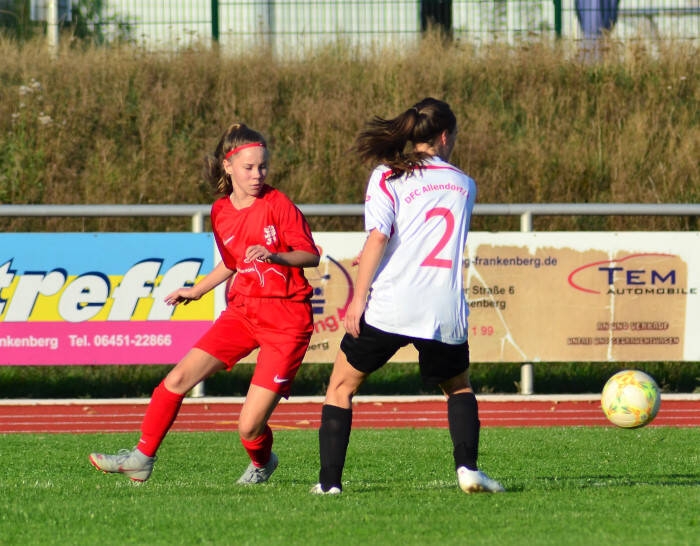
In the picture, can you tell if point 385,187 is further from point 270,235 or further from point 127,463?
point 127,463

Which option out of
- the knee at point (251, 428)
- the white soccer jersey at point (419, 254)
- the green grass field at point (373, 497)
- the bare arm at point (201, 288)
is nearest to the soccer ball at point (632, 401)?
the green grass field at point (373, 497)

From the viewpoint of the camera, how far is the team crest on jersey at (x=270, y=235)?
6.51m

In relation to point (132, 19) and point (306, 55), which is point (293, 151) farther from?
point (132, 19)

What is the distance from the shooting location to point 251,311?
6.57m

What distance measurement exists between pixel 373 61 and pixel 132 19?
4.74 meters

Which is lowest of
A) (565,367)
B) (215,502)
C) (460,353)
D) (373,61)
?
(565,367)

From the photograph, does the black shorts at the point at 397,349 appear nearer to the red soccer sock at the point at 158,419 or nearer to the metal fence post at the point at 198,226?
the red soccer sock at the point at 158,419

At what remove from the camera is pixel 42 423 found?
1102 centimetres

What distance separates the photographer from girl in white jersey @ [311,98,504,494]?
5.84 meters

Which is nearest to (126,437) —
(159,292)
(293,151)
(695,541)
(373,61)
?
(159,292)

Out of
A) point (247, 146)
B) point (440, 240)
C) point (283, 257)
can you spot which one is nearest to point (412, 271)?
point (440, 240)

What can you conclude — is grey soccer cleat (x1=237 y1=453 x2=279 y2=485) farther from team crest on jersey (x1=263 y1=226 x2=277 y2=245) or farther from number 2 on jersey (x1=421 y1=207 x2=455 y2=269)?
number 2 on jersey (x1=421 y1=207 x2=455 y2=269)

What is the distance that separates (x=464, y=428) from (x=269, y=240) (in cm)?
140

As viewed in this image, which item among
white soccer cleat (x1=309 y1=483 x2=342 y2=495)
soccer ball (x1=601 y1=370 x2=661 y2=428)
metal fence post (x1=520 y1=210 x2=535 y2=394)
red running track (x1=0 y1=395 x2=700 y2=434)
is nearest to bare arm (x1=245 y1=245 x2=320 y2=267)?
white soccer cleat (x1=309 y1=483 x2=342 y2=495)
